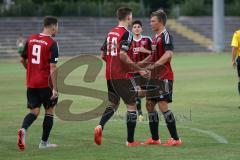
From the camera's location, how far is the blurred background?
55.6 m

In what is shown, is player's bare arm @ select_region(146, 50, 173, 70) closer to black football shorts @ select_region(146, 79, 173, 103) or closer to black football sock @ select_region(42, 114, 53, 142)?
black football shorts @ select_region(146, 79, 173, 103)

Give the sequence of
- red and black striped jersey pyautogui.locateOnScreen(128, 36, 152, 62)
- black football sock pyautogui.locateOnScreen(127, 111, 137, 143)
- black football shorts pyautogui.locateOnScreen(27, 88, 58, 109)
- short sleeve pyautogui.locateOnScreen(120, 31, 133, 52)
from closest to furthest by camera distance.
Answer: short sleeve pyautogui.locateOnScreen(120, 31, 133, 52)
black football shorts pyautogui.locateOnScreen(27, 88, 58, 109)
black football sock pyautogui.locateOnScreen(127, 111, 137, 143)
red and black striped jersey pyautogui.locateOnScreen(128, 36, 152, 62)

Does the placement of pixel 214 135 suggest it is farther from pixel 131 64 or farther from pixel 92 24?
pixel 92 24

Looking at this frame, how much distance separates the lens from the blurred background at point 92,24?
182ft

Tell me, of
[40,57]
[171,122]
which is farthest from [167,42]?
[40,57]

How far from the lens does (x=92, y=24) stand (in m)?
60.3

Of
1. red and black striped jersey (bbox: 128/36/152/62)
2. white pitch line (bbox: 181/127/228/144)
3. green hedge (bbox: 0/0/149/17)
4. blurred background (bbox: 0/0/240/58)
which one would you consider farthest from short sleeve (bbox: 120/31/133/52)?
green hedge (bbox: 0/0/149/17)

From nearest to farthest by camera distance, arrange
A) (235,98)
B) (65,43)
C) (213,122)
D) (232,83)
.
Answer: (213,122) < (235,98) < (232,83) < (65,43)

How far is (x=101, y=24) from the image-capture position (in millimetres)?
60844

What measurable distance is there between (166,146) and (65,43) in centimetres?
4463

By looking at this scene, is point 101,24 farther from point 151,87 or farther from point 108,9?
point 151,87

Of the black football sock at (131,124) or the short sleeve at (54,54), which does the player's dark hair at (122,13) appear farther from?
the black football sock at (131,124)

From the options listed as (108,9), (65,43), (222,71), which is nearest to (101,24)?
(108,9)

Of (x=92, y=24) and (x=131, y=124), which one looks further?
(x=92, y=24)
